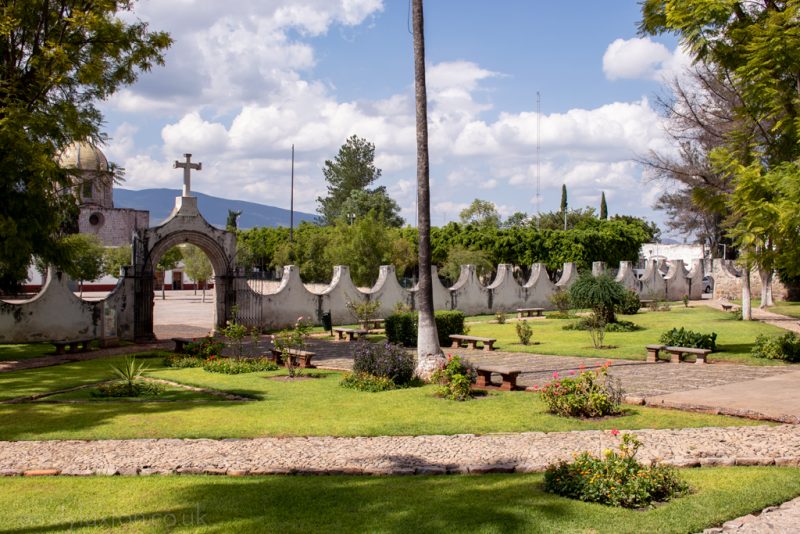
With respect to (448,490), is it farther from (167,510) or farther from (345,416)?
(345,416)

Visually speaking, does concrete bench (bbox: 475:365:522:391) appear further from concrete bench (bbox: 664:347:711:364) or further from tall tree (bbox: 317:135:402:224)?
tall tree (bbox: 317:135:402:224)

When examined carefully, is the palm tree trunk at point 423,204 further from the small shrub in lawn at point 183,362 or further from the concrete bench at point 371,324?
the concrete bench at point 371,324

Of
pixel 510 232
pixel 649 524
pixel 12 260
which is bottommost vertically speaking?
pixel 649 524

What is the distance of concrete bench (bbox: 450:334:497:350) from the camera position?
18.9m

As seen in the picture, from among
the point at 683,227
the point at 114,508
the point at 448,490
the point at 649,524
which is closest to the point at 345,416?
the point at 448,490

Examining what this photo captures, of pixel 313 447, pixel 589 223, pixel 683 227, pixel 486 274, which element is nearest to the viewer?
pixel 313 447

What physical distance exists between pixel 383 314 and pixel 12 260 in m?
14.9

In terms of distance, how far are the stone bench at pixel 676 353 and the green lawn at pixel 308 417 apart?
19.8 feet

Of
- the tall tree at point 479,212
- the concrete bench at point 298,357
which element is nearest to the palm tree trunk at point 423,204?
the concrete bench at point 298,357

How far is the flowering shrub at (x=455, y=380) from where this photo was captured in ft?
37.0

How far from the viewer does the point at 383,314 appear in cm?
2805

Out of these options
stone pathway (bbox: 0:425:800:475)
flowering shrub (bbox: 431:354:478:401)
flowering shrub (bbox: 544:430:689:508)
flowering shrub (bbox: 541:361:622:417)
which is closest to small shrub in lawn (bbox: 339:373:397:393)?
flowering shrub (bbox: 431:354:478:401)

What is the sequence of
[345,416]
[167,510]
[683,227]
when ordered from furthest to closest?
1. [683,227]
2. [345,416]
3. [167,510]

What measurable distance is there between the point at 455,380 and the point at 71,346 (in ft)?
39.2
